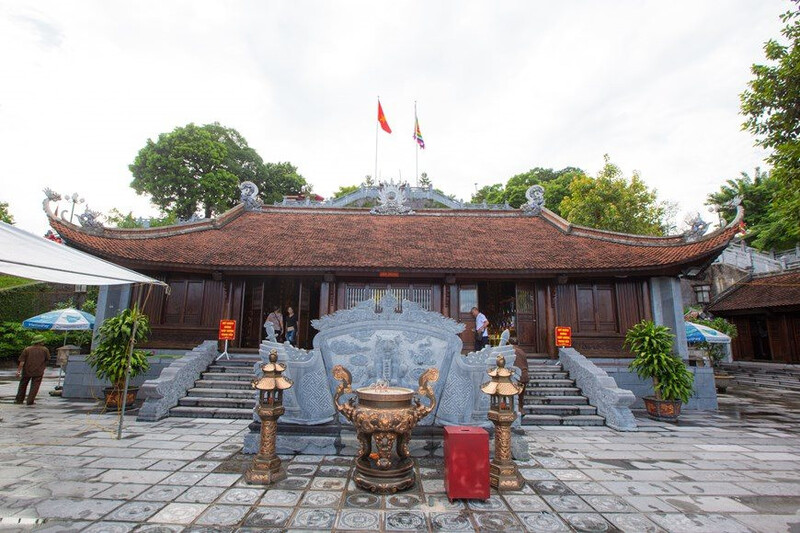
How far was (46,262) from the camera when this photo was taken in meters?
4.27

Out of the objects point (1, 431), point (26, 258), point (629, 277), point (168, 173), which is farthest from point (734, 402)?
point (168, 173)

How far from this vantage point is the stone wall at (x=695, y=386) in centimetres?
935

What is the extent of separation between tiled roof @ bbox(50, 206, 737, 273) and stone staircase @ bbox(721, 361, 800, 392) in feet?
31.8

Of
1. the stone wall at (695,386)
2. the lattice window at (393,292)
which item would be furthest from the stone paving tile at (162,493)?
the stone wall at (695,386)

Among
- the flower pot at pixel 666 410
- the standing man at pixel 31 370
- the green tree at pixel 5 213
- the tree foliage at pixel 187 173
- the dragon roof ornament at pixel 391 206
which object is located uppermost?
the tree foliage at pixel 187 173

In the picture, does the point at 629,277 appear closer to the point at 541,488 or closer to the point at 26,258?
the point at 541,488

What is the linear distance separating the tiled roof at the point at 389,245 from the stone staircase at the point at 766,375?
31.8 ft

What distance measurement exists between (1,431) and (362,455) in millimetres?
6493

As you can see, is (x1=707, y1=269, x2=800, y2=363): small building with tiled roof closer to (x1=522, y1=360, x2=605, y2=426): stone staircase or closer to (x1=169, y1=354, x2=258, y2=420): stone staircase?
(x1=522, y1=360, x2=605, y2=426): stone staircase

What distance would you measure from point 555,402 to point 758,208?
2910cm

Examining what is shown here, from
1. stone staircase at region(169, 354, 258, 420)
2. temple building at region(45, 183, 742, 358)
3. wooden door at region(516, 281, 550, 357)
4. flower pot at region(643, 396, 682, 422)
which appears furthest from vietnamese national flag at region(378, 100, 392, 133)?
flower pot at region(643, 396, 682, 422)

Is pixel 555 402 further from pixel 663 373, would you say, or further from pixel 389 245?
pixel 389 245

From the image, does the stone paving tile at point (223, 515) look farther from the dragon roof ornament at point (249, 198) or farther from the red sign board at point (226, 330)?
the dragon roof ornament at point (249, 198)

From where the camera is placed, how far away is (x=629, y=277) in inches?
428
